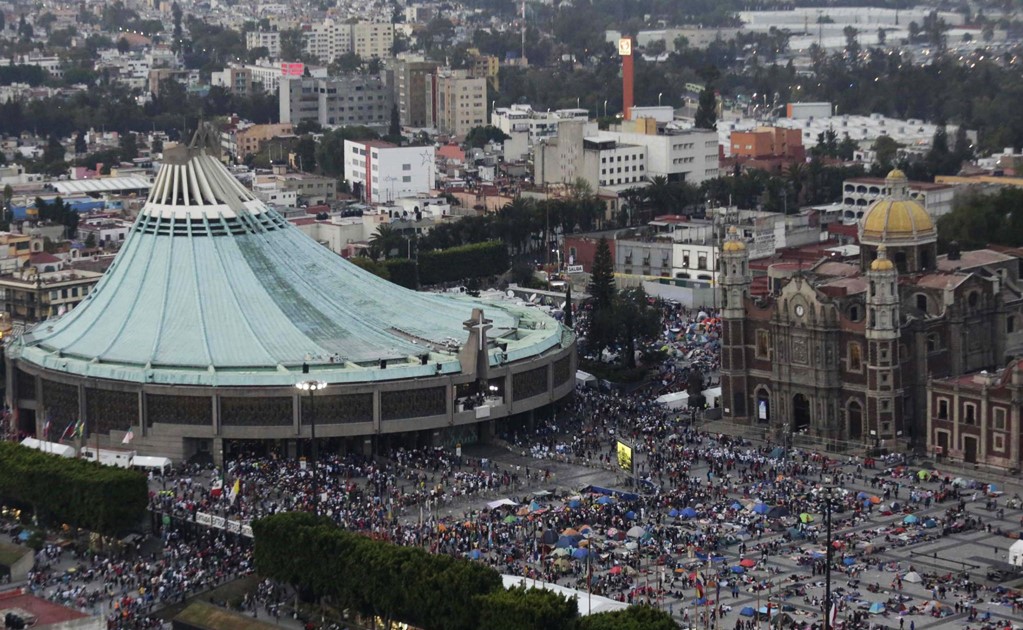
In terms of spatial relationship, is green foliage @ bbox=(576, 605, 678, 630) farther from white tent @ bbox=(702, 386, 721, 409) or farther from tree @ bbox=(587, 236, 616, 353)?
tree @ bbox=(587, 236, 616, 353)

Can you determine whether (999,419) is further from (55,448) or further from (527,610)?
(55,448)

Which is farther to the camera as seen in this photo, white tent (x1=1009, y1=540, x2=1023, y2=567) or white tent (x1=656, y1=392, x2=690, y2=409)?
white tent (x1=656, y1=392, x2=690, y2=409)

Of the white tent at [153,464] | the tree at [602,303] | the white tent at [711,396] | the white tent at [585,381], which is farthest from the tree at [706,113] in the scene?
the white tent at [153,464]

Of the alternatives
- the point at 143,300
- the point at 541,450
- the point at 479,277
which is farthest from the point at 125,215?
the point at 541,450

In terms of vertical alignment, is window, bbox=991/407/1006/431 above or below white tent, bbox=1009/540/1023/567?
above

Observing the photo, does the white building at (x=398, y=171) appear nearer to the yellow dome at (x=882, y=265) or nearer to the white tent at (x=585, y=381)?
the white tent at (x=585, y=381)

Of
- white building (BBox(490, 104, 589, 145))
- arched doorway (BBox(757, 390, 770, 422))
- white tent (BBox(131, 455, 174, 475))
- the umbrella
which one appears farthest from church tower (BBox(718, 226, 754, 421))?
white building (BBox(490, 104, 589, 145))
